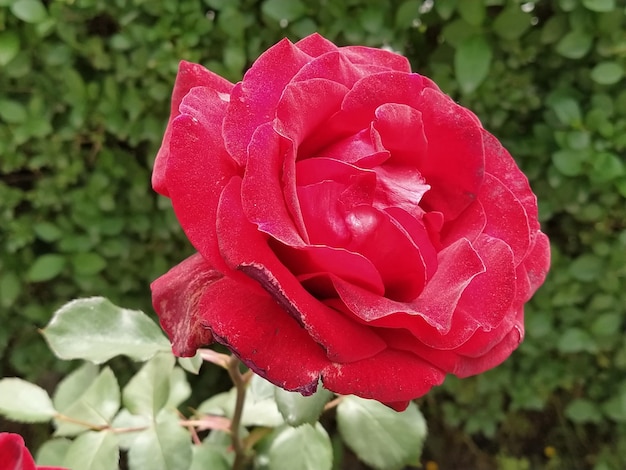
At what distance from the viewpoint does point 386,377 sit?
11.1 inches

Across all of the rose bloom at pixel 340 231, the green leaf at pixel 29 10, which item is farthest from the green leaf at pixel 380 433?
the green leaf at pixel 29 10

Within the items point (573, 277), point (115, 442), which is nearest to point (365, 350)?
point (115, 442)

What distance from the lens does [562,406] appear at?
121 centimetres

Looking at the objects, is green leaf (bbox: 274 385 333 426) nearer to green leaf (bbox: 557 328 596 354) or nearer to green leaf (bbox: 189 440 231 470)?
green leaf (bbox: 189 440 231 470)

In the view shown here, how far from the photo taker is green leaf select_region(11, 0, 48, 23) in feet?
2.74

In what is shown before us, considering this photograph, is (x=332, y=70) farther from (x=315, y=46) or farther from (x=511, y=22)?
(x=511, y=22)

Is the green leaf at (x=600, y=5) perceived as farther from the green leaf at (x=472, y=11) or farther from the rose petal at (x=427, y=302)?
the rose petal at (x=427, y=302)

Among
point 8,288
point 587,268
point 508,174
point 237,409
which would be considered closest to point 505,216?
point 508,174

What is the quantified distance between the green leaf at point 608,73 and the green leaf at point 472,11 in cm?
18

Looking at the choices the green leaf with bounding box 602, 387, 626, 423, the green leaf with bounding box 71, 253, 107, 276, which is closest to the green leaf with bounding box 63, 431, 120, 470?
the green leaf with bounding box 71, 253, 107, 276

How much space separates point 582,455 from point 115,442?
1054mm

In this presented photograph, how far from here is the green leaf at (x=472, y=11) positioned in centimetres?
83

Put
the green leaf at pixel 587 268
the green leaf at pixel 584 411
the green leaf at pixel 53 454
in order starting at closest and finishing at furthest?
the green leaf at pixel 53 454 → the green leaf at pixel 587 268 → the green leaf at pixel 584 411

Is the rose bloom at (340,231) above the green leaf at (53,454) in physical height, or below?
above
